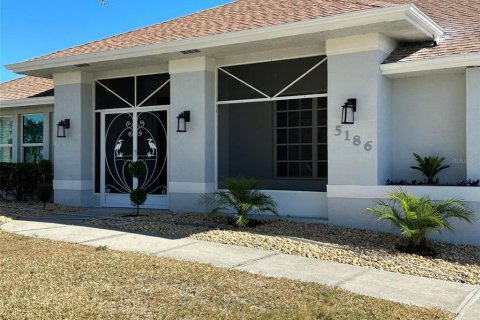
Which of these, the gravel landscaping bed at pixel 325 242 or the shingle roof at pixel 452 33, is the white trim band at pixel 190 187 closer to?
the gravel landscaping bed at pixel 325 242

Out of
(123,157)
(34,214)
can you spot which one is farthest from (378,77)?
(34,214)

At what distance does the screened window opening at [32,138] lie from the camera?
15.7 m

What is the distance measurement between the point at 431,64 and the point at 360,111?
1.48 meters

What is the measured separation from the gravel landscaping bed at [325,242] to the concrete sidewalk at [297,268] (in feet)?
0.97

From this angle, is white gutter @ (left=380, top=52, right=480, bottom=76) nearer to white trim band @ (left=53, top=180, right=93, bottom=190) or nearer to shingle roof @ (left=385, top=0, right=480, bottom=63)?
shingle roof @ (left=385, top=0, right=480, bottom=63)

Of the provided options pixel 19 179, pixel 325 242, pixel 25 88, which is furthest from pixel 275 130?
pixel 25 88

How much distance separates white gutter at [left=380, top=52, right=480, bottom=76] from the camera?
344 inches

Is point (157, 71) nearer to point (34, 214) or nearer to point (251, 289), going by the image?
point (34, 214)

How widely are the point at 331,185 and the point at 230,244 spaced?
2.53 m

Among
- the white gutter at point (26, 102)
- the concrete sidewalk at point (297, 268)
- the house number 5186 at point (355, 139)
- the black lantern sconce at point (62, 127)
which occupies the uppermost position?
the white gutter at point (26, 102)

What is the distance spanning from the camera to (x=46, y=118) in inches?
605

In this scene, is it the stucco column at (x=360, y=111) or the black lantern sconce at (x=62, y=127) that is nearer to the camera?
the stucco column at (x=360, y=111)

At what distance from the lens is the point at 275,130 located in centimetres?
1411

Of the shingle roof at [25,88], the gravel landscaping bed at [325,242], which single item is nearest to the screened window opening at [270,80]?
the gravel landscaping bed at [325,242]
